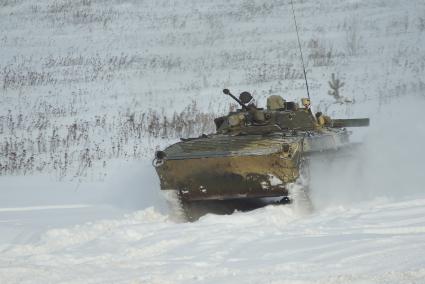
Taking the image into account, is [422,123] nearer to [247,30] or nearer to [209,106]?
[209,106]

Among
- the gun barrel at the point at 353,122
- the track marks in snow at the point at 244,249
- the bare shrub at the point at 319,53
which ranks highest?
the bare shrub at the point at 319,53

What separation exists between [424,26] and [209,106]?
35.4 feet

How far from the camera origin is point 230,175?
8.69m

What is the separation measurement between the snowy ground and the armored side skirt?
1.30 feet

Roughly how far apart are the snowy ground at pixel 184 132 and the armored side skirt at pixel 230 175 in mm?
397

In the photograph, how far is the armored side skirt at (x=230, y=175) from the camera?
852cm

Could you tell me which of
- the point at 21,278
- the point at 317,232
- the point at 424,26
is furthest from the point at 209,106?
the point at 21,278

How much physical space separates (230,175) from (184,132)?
27.9 feet

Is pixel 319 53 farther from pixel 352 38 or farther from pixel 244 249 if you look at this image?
pixel 244 249

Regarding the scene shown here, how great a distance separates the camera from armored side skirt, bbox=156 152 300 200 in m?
8.52

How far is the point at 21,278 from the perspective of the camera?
522 centimetres

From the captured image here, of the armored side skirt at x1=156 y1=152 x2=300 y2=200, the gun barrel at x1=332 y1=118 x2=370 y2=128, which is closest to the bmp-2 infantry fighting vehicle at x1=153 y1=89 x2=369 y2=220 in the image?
the armored side skirt at x1=156 y1=152 x2=300 y2=200

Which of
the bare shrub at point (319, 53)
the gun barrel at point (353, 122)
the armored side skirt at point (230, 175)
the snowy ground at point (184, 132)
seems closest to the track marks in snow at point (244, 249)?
the snowy ground at point (184, 132)

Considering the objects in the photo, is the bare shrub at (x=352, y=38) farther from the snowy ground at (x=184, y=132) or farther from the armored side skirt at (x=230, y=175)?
the armored side skirt at (x=230, y=175)
